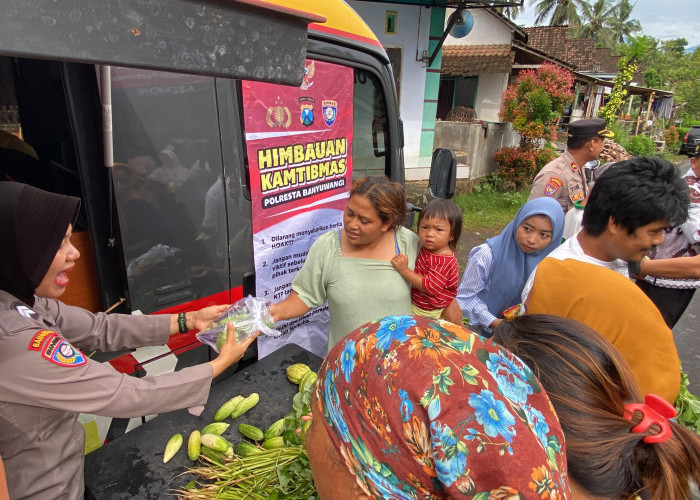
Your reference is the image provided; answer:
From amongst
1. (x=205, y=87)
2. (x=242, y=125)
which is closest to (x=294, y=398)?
(x=242, y=125)

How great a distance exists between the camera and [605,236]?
177 centimetres

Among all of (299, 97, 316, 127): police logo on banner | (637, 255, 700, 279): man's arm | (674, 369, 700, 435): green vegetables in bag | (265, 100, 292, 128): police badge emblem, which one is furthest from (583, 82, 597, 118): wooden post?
(265, 100, 292, 128): police badge emblem

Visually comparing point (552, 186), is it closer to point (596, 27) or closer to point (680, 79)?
point (680, 79)

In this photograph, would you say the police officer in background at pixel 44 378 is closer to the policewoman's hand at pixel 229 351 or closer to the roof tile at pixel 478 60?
the policewoman's hand at pixel 229 351

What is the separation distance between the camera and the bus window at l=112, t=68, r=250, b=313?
5.46 ft

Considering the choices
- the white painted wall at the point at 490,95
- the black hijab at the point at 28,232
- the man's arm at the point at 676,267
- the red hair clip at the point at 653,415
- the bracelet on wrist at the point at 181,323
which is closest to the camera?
the red hair clip at the point at 653,415

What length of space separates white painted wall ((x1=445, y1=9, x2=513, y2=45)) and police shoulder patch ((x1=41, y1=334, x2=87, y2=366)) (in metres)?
16.6

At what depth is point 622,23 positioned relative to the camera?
5391 centimetres

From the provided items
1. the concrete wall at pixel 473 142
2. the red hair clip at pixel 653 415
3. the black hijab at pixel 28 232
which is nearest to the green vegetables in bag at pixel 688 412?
the red hair clip at pixel 653 415

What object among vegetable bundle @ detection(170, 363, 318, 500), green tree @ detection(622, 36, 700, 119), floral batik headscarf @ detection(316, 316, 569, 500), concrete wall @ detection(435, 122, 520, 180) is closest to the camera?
floral batik headscarf @ detection(316, 316, 569, 500)

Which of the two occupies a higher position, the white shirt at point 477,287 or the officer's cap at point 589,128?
the officer's cap at point 589,128

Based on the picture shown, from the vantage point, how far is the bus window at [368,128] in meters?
2.66

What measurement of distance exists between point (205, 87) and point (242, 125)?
227mm

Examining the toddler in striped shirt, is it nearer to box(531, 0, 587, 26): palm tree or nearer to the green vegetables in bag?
the green vegetables in bag
